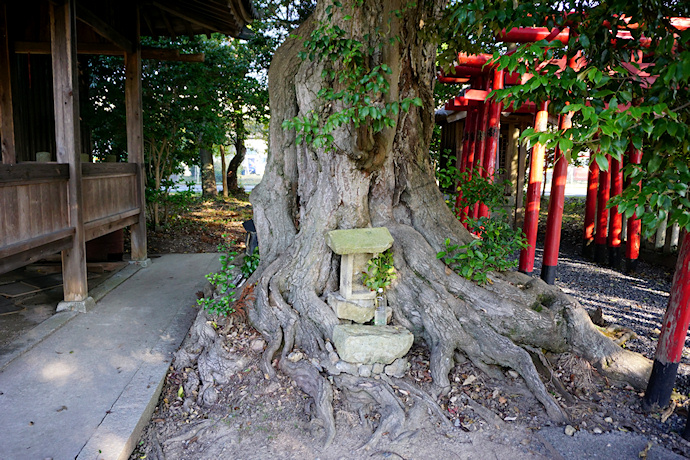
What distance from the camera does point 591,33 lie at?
9.94 feet

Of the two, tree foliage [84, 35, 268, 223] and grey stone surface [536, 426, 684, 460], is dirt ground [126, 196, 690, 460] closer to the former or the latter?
grey stone surface [536, 426, 684, 460]

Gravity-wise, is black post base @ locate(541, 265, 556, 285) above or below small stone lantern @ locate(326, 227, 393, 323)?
below

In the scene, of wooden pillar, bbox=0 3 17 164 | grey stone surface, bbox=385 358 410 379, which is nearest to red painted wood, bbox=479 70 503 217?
grey stone surface, bbox=385 358 410 379

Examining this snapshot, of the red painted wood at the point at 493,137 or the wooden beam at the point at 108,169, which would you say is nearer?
the wooden beam at the point at 108,169

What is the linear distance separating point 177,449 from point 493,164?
610cm

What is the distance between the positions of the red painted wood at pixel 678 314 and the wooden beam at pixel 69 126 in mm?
5791

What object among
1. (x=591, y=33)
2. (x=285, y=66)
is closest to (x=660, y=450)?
(x=591, y=33)

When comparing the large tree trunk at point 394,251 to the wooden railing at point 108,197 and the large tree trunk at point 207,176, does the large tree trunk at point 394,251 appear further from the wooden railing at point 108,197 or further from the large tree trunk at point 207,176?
the large tree trunk at point 207,176

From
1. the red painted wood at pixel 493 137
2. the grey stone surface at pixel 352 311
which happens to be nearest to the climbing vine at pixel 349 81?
the grey stone surface at pixel 352 311

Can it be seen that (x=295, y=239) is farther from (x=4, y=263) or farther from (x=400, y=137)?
(x=4, y=263)

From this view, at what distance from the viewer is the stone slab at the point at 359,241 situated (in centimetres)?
423

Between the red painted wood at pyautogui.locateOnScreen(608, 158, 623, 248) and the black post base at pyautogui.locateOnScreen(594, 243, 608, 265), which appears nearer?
the red painted wood at pyautogui.locateOnScreen(608, 158, 623, 248)

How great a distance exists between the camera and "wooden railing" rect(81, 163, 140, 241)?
5.84 metres

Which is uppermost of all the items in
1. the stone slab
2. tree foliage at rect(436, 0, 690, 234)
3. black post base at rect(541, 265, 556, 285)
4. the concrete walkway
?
tree foliage at rect(436, 0, 690, 234)
